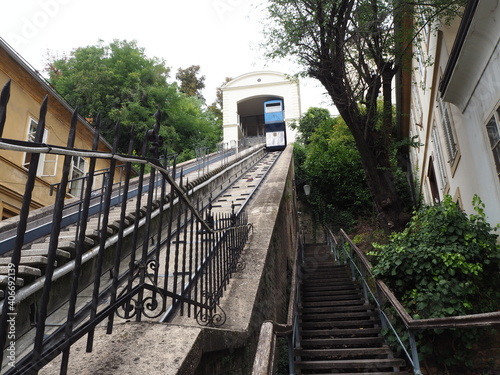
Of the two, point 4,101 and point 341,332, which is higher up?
point 4,101

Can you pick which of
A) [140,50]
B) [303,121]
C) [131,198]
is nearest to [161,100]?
[140,50]

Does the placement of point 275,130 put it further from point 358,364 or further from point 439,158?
point 358,364

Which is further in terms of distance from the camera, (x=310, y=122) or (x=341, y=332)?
(x=310, y=122)

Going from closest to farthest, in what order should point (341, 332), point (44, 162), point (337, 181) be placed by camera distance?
point (341, 332) → point (44, 162) → point (337, 181)

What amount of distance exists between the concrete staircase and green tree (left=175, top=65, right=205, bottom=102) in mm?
36042

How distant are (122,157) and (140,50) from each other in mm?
25290

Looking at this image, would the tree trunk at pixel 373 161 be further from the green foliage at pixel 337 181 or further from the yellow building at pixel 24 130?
the green foliage at pixel 337 181

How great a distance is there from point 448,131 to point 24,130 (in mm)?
11255

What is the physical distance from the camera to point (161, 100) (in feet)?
76.5

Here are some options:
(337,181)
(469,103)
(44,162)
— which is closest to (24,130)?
(44,162)

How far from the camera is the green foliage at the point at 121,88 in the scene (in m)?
20.9

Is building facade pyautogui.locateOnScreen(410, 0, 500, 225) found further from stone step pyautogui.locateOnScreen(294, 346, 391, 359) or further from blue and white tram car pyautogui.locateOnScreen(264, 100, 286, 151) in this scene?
blue and white tram car pyautogui.locateOnScreen(264, 100, 286, 151)

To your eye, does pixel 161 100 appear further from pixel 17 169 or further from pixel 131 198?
pixel 131 198

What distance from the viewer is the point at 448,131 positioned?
7859mm
